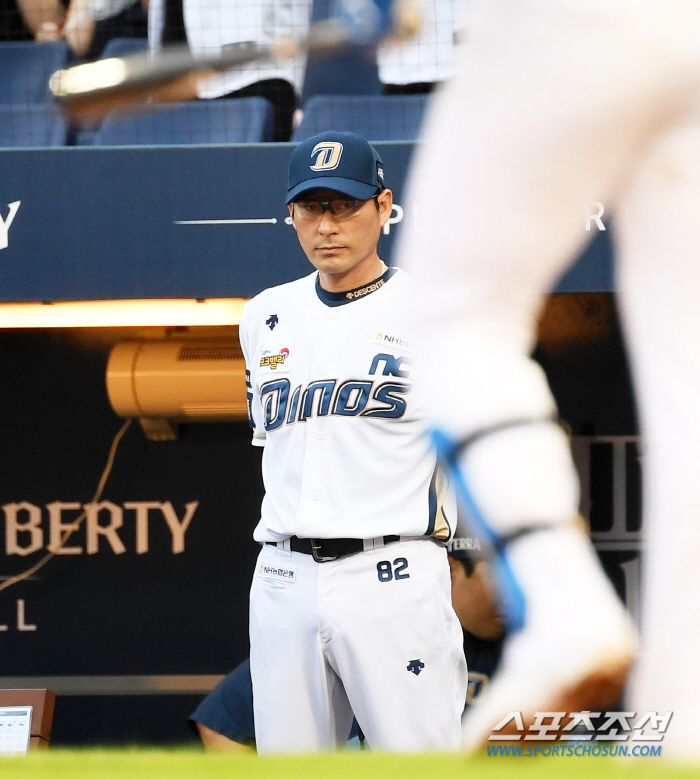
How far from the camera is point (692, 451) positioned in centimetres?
72

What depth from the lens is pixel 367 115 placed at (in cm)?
371

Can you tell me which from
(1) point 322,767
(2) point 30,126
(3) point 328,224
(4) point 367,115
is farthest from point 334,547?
(2) point 30,126

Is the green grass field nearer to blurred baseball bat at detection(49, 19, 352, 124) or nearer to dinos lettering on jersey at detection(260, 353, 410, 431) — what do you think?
blurred baseball bat at detection(49, 19, 352, 124)

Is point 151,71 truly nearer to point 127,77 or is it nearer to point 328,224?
point 127,77

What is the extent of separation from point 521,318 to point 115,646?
3.43 m

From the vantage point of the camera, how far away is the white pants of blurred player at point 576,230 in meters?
0.70

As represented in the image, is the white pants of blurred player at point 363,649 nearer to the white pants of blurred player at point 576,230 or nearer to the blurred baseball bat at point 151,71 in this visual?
the blurred baseball bat at point 151,71

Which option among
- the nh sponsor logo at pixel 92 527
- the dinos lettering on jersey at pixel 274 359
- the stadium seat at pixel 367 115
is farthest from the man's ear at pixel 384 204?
the nh sponsor logo at pixel 92 527

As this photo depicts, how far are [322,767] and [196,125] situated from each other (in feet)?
11.1

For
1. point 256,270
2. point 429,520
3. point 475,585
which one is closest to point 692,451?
point 429,520

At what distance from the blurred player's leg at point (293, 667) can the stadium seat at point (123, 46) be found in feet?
8.04

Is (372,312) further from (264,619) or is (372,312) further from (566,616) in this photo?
(566,616)

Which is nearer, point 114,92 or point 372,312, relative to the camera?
point 114,92

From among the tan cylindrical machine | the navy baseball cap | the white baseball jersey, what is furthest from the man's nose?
the tan cylindrical machine
